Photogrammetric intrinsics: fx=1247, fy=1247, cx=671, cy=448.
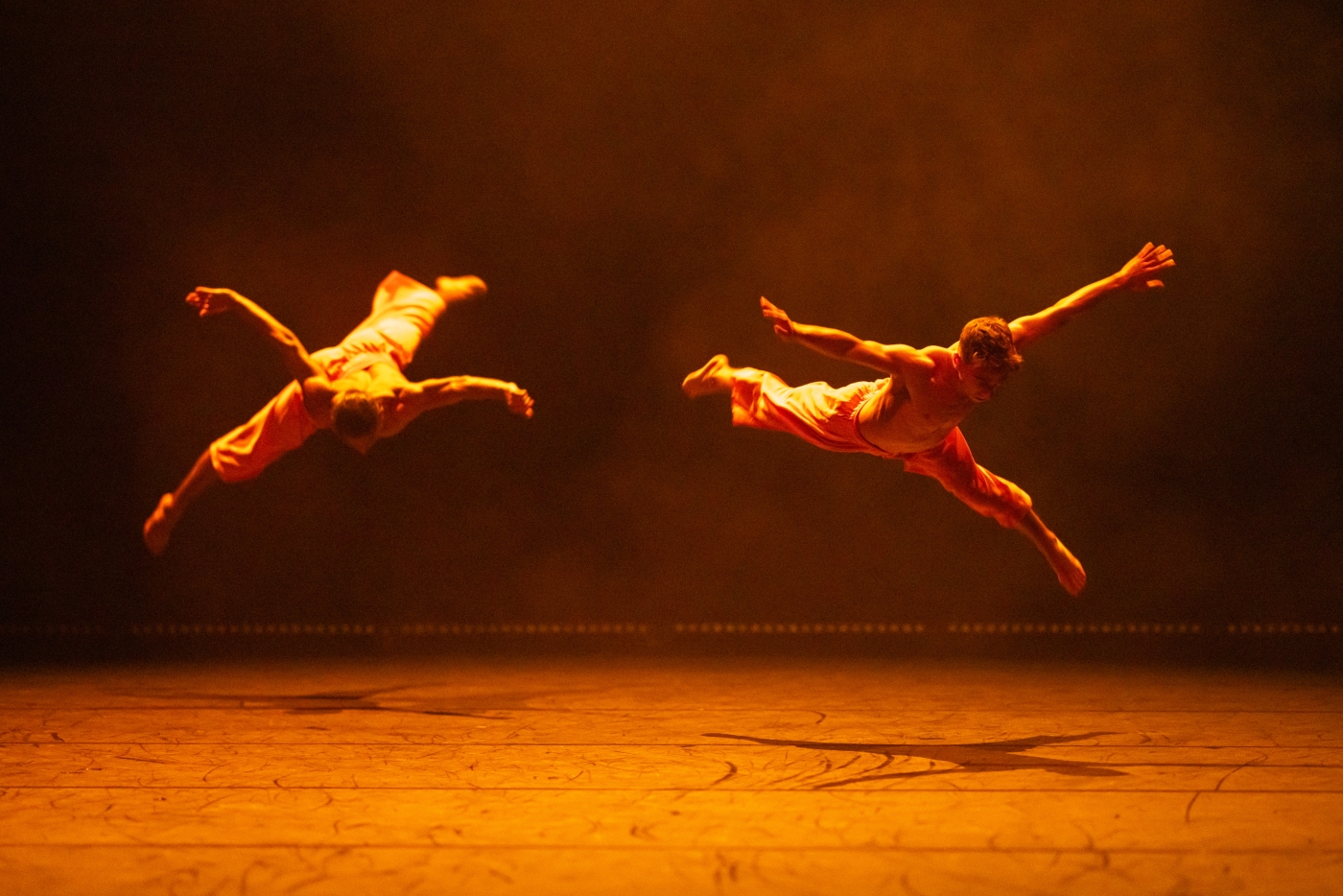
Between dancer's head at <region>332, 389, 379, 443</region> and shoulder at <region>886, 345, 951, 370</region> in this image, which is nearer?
shoulder at <region>886, 345, 951, 370</region>

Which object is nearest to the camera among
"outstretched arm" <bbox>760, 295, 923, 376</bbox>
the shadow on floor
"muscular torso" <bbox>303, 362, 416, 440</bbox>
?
the shadow on floor

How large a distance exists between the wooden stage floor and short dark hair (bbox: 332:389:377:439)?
97 cm

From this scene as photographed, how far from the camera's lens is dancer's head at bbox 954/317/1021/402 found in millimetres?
3541

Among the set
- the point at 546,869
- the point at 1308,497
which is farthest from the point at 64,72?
the point at 1308,497

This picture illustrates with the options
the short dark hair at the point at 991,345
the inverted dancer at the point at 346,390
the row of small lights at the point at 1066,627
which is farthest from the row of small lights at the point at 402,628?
the short dark hair at the point at 991,345

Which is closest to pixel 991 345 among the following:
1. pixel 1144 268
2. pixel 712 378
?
pixel 1144 268

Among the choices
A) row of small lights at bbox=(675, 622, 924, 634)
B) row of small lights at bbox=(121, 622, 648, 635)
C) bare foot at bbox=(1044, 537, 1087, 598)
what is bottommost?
row of small lights at bbox=(121, 622, 648, 635)

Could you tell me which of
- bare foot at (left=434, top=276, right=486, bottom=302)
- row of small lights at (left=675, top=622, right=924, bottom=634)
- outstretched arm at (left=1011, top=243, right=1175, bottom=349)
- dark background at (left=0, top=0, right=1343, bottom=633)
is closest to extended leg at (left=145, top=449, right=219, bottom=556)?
bare foot at (left=434, top=276, right=486, bottom=302)

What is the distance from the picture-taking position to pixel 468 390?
4.24 metres

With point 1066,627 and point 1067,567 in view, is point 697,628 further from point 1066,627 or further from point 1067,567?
point 1067,567

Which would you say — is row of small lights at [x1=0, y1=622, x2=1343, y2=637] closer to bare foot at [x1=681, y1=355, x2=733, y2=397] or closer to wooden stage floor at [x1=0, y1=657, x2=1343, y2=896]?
wooden stage floor at [x1=0, y1=657, x2=1343, y2=896]

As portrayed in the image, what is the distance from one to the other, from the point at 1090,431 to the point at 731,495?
182cm

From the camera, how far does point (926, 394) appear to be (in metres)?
3.68

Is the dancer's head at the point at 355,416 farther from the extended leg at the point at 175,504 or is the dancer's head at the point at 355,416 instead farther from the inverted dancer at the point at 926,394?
the inverted dancer at the point at 926,394
